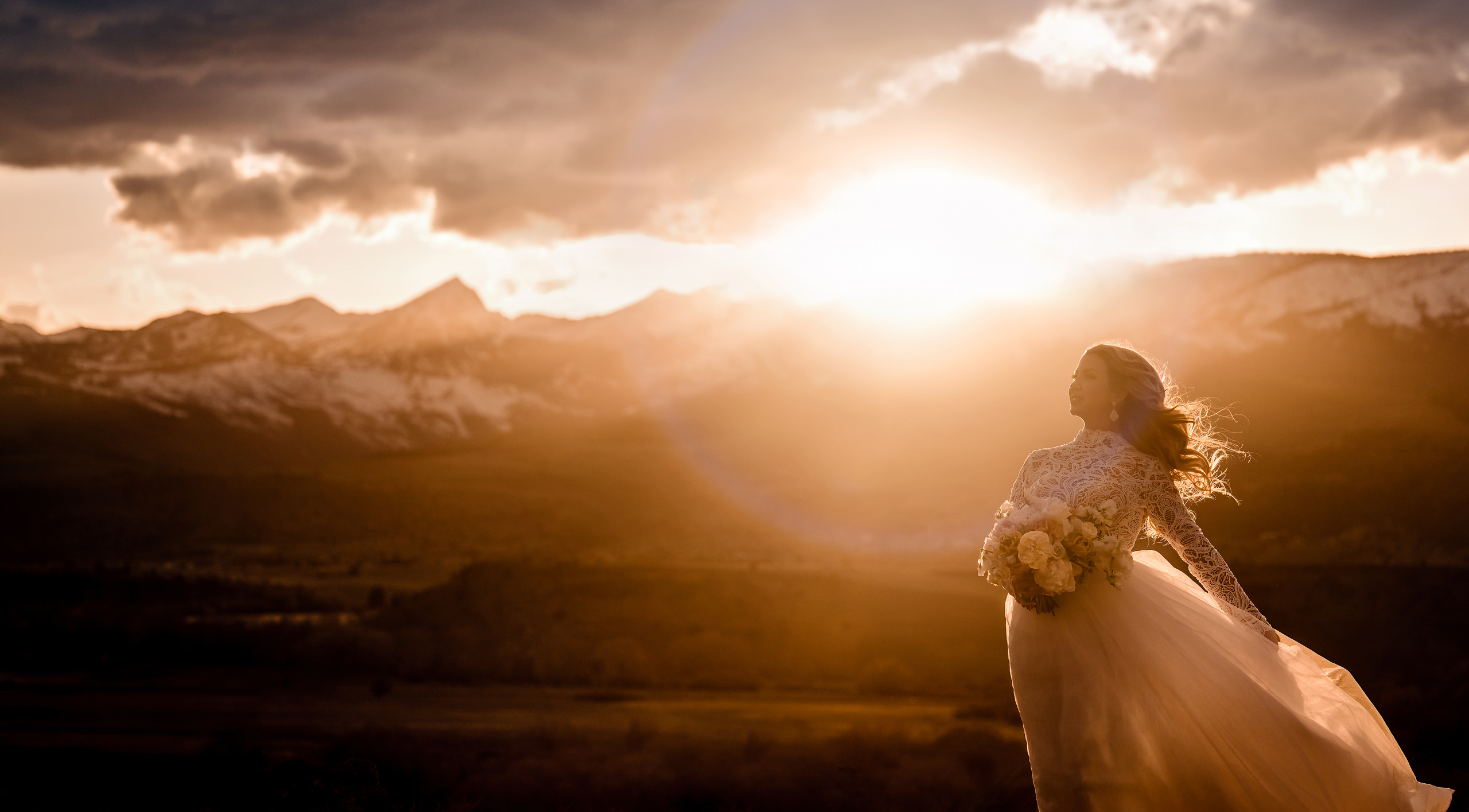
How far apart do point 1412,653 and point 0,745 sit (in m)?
39.8

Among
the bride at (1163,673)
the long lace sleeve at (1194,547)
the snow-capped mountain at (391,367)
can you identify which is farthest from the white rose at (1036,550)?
the snow-capped mountain at (391,367)

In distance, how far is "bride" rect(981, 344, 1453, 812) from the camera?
523 centimetres

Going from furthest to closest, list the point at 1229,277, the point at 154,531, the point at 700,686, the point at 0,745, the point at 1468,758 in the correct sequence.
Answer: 1. the point at 1229,277
2. the point at 154,531
3. the point at 700,686
4. the point at 0,745
5. the point at 1468,758

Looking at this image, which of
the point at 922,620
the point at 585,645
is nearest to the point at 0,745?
the point at 585,645

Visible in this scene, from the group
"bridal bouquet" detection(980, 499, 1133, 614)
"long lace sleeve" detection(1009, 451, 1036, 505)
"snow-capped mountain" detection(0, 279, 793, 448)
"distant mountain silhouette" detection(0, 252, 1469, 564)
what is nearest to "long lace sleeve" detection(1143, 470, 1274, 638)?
"bridal bouquet" detection(980, 499, 1133, 614)

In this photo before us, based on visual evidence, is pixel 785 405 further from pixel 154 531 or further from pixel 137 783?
pixel 137 783

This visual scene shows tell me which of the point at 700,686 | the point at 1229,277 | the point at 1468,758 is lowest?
the point at 700,686

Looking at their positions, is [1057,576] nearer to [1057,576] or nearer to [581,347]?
[1057,576]

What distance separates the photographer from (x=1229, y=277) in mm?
100938

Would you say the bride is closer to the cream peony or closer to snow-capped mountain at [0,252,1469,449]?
the cream peony

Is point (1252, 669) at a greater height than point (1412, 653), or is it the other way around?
point (1252, 669)

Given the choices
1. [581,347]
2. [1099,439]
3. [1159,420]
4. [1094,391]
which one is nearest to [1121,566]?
[1099,439]

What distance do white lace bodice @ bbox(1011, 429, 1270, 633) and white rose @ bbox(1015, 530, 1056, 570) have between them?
1.32 feet

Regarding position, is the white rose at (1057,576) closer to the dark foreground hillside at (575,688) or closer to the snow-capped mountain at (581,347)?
the dark foreground hillside at (575,688)
